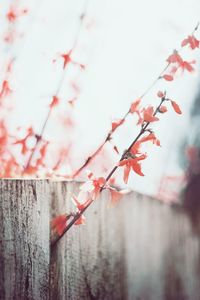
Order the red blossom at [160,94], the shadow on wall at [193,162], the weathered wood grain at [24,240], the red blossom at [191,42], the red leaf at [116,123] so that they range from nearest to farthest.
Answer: the weathered wood grain at [24,240], the red blossom at [160,94], the red blossom at [191,42], the red leaf at [116,123], the shadow on wall at [193,162]

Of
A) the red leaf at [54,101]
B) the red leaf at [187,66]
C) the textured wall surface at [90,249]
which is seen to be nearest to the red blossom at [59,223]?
the textured wall surface at [90,249]

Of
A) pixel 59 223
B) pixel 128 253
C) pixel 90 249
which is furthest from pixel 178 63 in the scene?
pixel 128 253

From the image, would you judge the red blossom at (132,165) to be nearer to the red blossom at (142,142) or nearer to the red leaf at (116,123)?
the red blossom at (142,142)

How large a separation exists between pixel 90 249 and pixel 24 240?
741mm

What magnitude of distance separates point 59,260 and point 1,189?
1.80 ft

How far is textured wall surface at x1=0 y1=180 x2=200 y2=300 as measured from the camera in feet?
5.11

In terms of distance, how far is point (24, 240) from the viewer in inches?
62.9

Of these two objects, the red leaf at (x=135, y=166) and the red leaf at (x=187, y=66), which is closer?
the red leaf at (x=135, y=166)

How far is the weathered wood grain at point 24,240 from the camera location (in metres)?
1.50

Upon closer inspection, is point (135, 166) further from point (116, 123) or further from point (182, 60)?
point (182, 60)

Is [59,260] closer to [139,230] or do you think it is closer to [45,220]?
[45,220]

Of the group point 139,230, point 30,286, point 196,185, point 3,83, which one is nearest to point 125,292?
point 139,230

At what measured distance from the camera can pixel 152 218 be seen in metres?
3.90

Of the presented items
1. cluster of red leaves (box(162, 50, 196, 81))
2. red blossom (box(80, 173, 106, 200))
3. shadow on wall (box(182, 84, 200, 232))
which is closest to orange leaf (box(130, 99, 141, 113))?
cluster of red leaves (box(162, 50, 196, 81))
